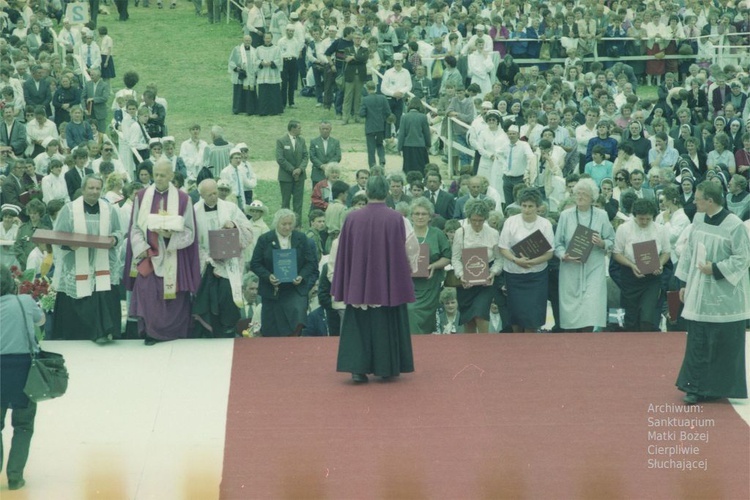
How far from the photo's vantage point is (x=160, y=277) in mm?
12562

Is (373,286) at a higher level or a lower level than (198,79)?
lower

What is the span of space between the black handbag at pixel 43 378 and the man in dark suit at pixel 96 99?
14063 millimetres

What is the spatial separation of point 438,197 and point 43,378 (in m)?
8.80

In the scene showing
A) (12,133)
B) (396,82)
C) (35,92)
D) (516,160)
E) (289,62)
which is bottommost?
(516,160)

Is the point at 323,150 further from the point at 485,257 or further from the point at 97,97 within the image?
the point at 485,257

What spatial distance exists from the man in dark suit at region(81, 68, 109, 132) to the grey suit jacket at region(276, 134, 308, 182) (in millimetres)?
4207

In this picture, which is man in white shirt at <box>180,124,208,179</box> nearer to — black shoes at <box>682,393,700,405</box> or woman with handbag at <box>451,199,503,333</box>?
woman with handbag at <box>451,199,503,333</box>

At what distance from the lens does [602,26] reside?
28406mm

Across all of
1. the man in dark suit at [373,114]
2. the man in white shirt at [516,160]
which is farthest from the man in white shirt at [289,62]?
the man in white shirt at [516,160]

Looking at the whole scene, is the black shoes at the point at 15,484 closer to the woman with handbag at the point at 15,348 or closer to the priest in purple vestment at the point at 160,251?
the woman with handbag at the point at 15,348

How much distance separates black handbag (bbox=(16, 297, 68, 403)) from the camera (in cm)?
912

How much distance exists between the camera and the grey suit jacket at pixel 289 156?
2011 cm

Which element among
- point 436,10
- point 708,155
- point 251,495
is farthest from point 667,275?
point 436,10

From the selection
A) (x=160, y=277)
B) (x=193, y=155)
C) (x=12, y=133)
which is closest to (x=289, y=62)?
(x=193, y=155)
